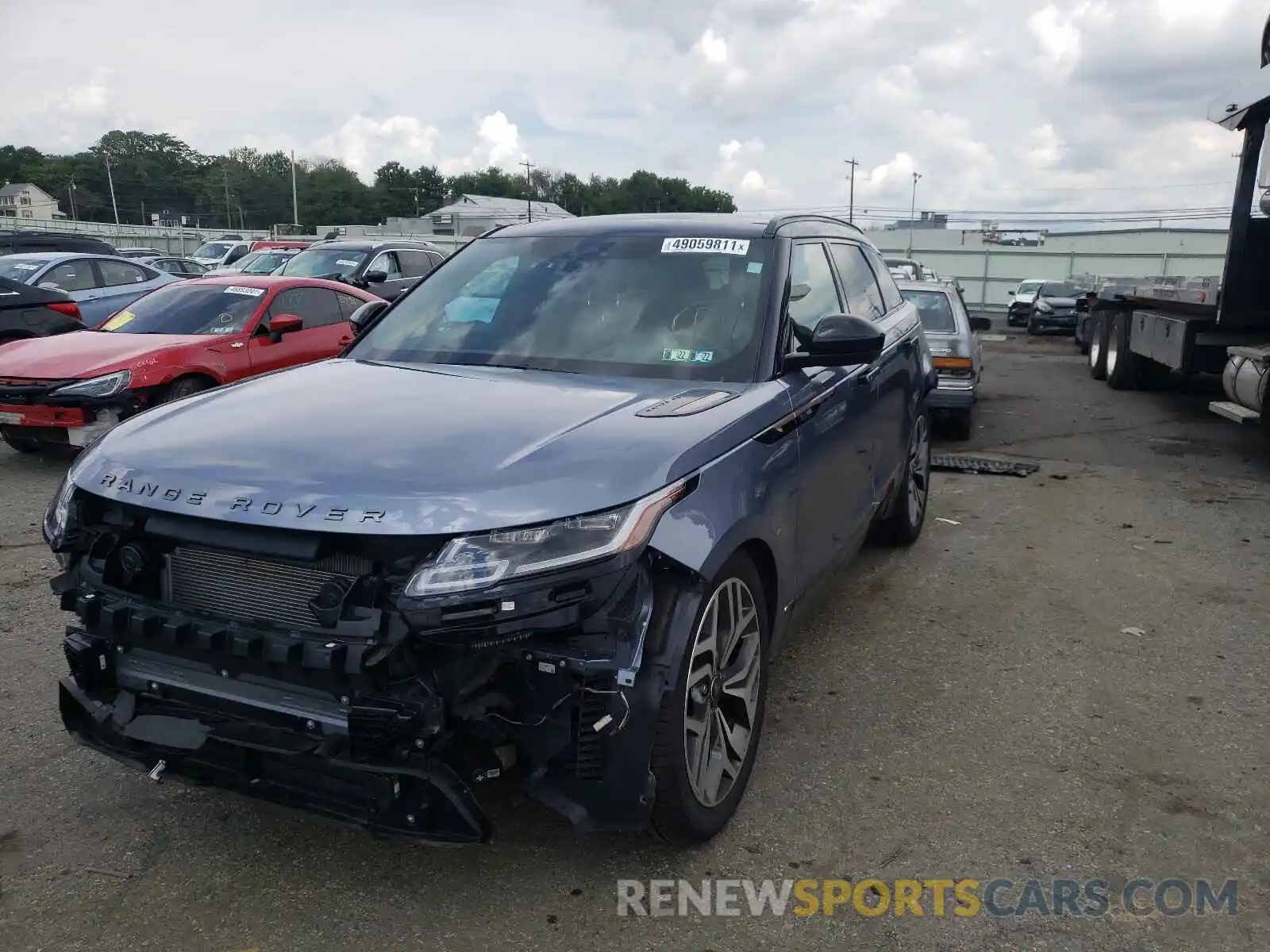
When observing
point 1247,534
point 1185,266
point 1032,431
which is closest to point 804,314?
point 1247,534

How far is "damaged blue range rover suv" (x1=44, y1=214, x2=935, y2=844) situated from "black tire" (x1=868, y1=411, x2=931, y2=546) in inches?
96.5

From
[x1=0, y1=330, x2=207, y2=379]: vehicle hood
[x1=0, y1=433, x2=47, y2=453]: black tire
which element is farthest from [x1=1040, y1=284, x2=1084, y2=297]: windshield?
[x1=0, y1=433, x2=47, y2=453]: black tire

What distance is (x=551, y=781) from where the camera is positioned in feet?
8.70

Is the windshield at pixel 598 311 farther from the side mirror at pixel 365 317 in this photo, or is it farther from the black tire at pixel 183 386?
the black tire at pixel 183 386

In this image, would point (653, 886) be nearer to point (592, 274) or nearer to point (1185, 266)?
point (592, 274)

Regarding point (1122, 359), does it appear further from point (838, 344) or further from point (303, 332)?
point (838, 344)

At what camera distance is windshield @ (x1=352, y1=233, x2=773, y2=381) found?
12.4 ft

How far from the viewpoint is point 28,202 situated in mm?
96438

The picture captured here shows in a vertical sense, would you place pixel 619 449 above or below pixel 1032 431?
above

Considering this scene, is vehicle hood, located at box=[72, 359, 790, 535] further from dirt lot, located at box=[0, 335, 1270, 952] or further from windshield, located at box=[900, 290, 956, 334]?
windshield, located at box=[900, 290, 956, 334]

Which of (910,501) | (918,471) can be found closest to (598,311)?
(910,501)

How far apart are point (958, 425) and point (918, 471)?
4.58 m

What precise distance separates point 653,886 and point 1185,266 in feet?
119

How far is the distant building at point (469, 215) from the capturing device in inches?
2591
